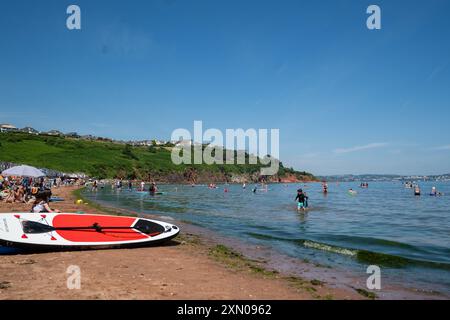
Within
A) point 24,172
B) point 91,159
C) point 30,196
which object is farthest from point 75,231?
point 91,159

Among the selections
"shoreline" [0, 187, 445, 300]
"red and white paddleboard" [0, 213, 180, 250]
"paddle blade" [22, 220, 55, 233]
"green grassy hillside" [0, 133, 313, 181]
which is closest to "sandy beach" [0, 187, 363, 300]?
"shoreline" [0, 187, 445, 300]

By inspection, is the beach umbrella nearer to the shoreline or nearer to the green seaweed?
the shoreline

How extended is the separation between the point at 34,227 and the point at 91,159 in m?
112

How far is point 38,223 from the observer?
1212 centimetres

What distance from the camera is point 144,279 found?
905cm

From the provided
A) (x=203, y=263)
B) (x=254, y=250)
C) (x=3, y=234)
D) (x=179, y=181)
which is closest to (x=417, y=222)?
(x=254, y=250)

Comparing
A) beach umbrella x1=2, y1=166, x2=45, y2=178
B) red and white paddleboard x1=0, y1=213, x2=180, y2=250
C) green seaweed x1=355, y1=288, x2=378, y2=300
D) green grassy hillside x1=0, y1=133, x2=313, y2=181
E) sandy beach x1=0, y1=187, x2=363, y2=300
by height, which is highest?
green grassy hillside x1=0, y1=133, x2=313, y2=181

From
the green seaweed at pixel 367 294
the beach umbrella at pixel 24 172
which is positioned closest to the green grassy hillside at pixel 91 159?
the beach umbrella at pixel 24 172

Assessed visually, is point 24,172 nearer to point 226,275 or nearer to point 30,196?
point 30,196

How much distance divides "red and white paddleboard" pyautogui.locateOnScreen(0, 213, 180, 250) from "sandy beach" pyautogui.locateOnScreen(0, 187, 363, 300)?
0.41m

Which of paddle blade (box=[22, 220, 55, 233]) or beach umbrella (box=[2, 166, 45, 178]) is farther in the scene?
beach umbrella (box=[2, 166, 45, 178])

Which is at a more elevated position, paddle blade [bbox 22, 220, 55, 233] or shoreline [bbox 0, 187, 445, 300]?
paddle blade [bbox 22, 220, 55, 233]

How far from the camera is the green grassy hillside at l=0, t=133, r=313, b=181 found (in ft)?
317

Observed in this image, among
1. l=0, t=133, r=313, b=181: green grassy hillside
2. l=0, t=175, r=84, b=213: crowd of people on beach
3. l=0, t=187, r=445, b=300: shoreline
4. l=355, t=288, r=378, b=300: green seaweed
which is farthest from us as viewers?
l=0, t=133, r=313, b=181: green grassy hillside
